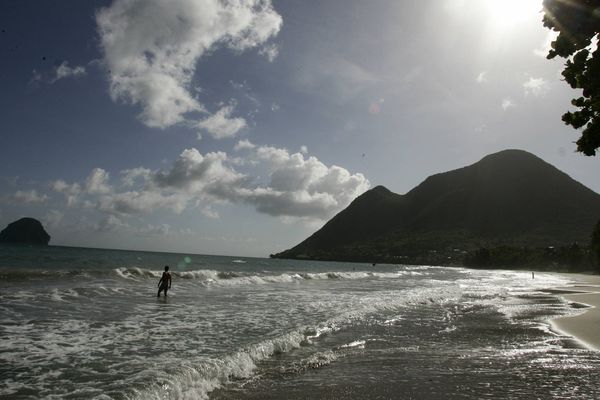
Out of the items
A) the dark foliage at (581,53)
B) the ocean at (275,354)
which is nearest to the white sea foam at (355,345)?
the ocean at (275,354)

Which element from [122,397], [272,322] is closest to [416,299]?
[272,322]

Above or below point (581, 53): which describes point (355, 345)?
below

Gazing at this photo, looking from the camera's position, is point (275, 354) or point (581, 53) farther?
point (275, 354)

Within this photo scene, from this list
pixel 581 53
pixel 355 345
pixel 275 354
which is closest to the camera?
pixel 581 53

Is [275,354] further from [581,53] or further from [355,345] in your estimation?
[581,53]

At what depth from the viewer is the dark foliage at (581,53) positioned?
9055 mm

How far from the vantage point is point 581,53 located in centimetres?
964

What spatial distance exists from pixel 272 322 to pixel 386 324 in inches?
179

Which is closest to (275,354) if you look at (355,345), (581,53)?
(355,345)

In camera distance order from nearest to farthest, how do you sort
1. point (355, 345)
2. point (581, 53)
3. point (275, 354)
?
point (581, 53) → point (275, 354) → point (355, 345)

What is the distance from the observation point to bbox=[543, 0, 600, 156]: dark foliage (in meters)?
9.05

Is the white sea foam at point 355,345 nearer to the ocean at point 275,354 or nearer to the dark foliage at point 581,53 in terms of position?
the ocean at point 275,354

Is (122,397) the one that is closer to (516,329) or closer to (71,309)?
(71,309)

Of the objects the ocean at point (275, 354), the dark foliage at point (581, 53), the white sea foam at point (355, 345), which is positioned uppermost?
the dark foliage at point (581, 53)
